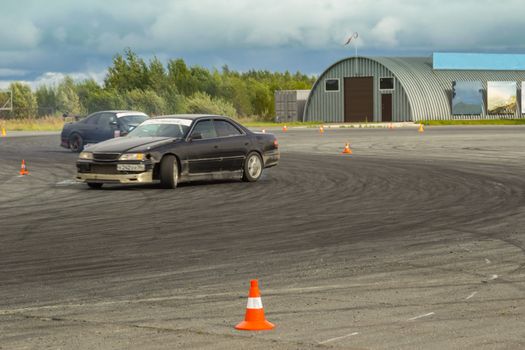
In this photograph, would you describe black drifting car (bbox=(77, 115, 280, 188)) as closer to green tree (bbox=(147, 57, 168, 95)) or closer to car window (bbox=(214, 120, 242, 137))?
car window (bbox=(214, 120, 242, 137))

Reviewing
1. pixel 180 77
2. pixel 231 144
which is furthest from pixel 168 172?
pixel 180 77

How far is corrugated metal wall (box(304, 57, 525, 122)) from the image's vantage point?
77.8 meters

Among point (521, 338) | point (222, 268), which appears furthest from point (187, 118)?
point (521, 338)

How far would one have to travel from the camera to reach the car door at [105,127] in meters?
32.6

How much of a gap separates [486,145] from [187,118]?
20.0 m

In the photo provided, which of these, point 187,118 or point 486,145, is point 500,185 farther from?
point 486,145

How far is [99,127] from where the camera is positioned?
33312mm

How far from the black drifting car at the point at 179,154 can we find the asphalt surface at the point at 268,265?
1.39ft

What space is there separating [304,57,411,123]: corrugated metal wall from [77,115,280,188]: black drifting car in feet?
187

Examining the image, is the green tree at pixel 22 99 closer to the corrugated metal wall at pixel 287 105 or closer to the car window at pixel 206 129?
the corrugated metal wall at pixel 287 105

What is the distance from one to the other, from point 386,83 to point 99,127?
48.3 meters

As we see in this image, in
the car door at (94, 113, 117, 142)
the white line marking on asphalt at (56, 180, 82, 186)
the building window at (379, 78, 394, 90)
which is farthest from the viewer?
the building window at (379, 78, 394, 90)

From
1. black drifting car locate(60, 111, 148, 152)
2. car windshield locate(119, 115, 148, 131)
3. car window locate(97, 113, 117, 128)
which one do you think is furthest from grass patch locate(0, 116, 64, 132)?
car windshield locate(119, 115, 148, 131)

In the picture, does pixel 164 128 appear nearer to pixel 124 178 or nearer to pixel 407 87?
pixel 124 178
